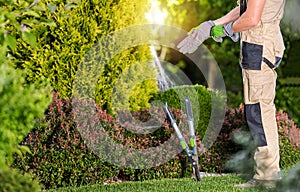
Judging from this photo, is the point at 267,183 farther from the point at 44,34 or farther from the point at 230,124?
the point at 44,34

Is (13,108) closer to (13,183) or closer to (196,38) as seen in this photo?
(13,183)

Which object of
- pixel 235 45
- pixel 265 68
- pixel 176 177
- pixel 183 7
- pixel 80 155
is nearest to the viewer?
pixel 265 68

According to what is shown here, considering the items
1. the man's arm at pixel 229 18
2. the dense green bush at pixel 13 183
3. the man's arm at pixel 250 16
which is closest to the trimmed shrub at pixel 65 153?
the man's arm at pixel 229 18

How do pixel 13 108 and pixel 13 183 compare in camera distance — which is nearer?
pixel 13 183

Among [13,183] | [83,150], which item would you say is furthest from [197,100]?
[13,183]

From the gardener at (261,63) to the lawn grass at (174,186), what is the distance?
325mm

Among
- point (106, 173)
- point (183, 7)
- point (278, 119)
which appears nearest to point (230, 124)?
point (278, 119)

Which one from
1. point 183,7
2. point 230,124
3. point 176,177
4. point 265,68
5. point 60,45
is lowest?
point 176,177

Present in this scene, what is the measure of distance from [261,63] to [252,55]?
4.1 inches

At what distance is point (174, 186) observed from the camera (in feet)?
19.0

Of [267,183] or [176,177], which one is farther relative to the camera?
[176,177]

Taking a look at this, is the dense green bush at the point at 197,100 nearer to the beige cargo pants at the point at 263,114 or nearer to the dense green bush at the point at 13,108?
the beige cargo pants at the point at 263,114

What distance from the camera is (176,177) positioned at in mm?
6797

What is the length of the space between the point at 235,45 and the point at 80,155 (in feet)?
24.1
